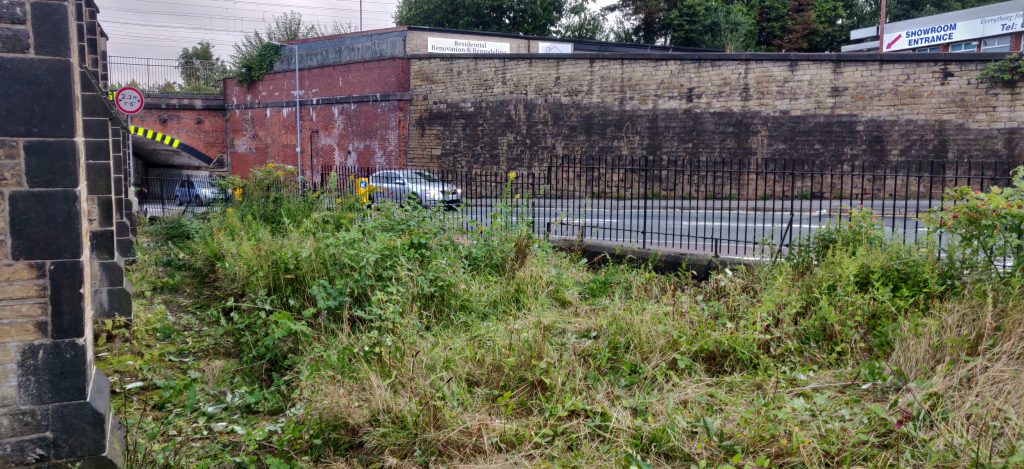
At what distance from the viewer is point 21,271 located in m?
3.89

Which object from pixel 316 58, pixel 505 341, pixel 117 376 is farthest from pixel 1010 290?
pixel 316 58

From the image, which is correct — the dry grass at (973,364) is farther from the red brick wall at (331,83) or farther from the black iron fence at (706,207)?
the red brick wall at (331,83)

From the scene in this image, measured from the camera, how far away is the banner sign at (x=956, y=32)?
30809 mm

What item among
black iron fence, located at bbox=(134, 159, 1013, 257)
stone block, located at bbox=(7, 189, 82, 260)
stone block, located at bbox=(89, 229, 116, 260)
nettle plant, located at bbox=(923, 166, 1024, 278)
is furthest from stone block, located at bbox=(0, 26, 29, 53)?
nettle plant, located at bbox=(923, 166, 1024, 278)

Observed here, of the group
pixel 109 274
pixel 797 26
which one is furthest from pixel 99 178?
Answer: pixel 797 26

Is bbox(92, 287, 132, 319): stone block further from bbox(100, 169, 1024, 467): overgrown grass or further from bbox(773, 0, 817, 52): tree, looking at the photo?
bbox(773, 0, 817, 52): tree

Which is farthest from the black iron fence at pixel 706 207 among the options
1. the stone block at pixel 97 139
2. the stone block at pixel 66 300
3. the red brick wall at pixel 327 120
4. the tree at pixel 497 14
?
the tree at pixel 497 14

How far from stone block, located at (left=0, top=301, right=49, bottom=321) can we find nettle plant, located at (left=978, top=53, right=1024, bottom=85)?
2359 cm

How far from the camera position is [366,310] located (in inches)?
265

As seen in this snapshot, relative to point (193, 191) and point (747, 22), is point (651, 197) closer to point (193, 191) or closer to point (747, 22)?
point (193, 191)

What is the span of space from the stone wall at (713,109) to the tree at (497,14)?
1401cm

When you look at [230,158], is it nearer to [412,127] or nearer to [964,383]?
[412,127]

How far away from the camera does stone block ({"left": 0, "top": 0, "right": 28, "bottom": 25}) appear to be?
12.3 ft

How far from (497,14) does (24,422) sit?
131 feet
